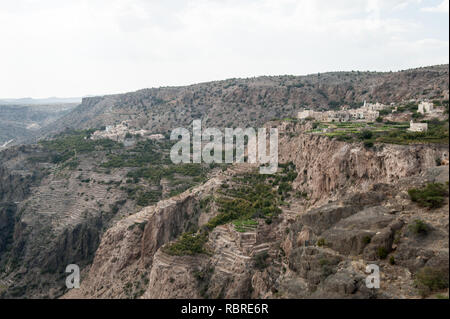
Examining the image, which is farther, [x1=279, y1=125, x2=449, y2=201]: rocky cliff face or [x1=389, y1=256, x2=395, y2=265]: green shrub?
[x1=279, y1=125, x2=449, y2=201]: rocky cliff face

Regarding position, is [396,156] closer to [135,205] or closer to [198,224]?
[198,224]

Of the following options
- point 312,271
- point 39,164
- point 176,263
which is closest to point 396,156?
point 312,271

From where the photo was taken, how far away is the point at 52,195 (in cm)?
4919

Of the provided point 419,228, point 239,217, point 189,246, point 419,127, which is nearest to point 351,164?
point 419,127

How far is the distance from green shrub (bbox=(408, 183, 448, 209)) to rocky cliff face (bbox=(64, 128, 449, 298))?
276 mm

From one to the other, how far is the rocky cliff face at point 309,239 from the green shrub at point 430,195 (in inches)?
10.9

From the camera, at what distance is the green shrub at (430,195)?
13.3 meters

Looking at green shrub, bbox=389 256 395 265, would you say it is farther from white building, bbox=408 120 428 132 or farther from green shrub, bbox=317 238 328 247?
white building, bbox=408 120 428 132

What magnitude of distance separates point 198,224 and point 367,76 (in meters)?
69.7

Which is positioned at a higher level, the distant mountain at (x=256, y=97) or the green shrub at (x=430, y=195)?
the distant mountain at (x=256, y=97)

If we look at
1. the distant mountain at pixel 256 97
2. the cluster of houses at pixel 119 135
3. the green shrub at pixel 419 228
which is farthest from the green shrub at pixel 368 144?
the cluster of houses at pixel 119 135

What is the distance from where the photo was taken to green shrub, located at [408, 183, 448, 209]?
13281 mm

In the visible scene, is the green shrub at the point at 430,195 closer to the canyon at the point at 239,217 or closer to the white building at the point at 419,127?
the canyon at the point at 239,217

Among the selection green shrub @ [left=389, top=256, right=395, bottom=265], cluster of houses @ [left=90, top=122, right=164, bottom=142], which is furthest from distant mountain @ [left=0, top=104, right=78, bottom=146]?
green shrub @ [left=389, top=256, right=395, bottom=265]
